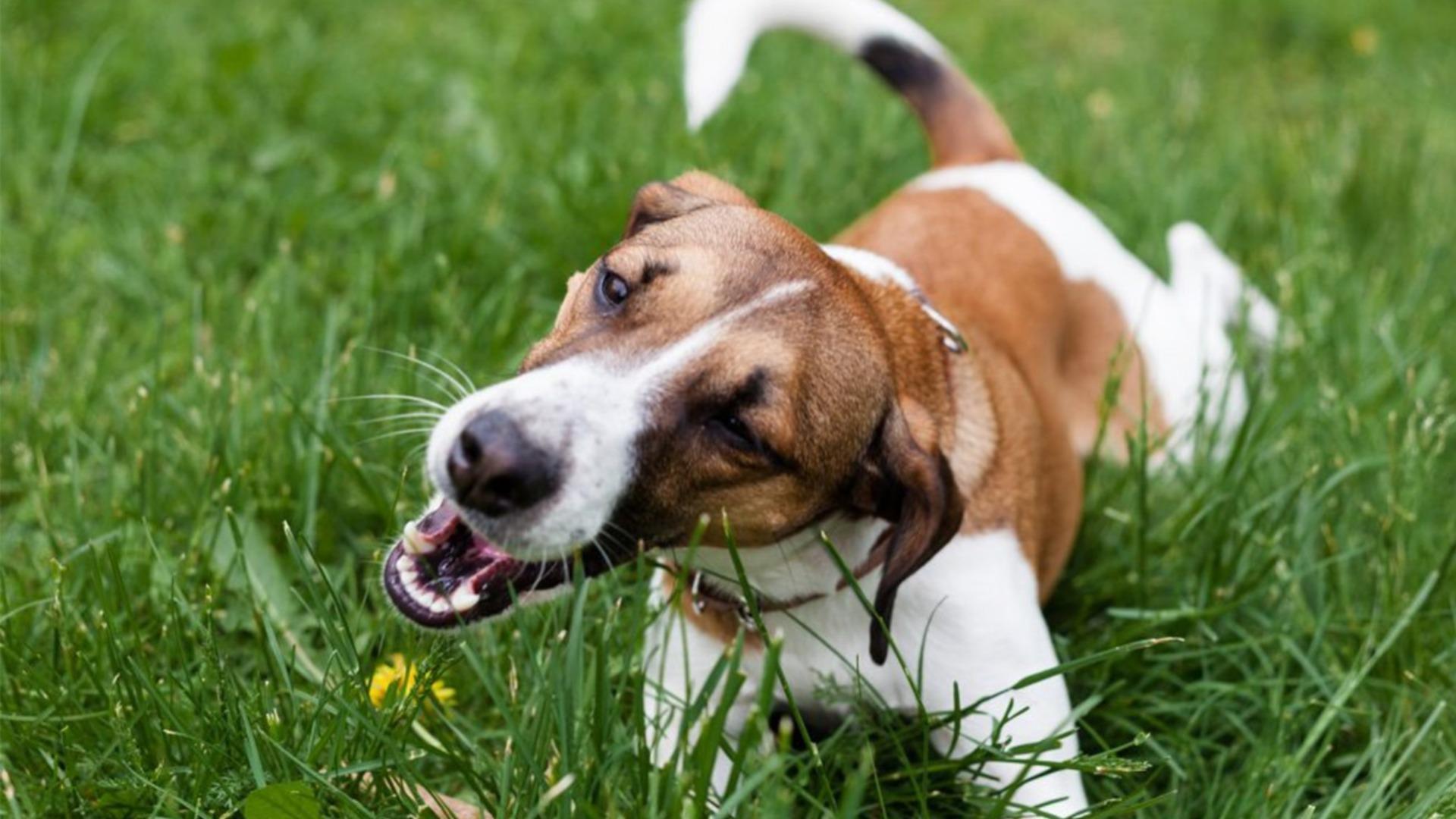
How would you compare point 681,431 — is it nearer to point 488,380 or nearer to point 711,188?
point 711,188

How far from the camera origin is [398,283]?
462 centimetres

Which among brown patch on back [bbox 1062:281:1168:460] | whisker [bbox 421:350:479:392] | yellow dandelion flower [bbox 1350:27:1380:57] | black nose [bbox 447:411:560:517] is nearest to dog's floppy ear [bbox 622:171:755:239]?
whisker [bbox 421:350:479:392]

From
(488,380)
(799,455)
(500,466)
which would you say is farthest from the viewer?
(488,380)

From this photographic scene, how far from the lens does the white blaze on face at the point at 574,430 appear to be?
2.53 m

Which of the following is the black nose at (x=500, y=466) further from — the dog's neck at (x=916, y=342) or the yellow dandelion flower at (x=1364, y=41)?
the yellow dandelion flower at (x=1364, y=41)

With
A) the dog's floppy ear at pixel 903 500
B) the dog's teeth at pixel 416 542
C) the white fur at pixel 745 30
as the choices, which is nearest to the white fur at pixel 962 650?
the dog's floppy ear at pixel 903 500

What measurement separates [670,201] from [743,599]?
847 mm

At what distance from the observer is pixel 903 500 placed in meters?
2.88

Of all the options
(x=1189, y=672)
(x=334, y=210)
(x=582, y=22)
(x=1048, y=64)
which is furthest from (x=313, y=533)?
(x=1048, y=64)

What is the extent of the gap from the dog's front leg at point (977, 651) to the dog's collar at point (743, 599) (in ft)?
0.44

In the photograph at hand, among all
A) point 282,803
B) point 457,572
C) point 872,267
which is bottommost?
point 282,803

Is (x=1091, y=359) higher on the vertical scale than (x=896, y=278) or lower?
lower

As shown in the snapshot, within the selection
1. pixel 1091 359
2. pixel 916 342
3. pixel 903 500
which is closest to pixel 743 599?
pixel 903 500

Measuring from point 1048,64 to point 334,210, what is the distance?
3.71 m
